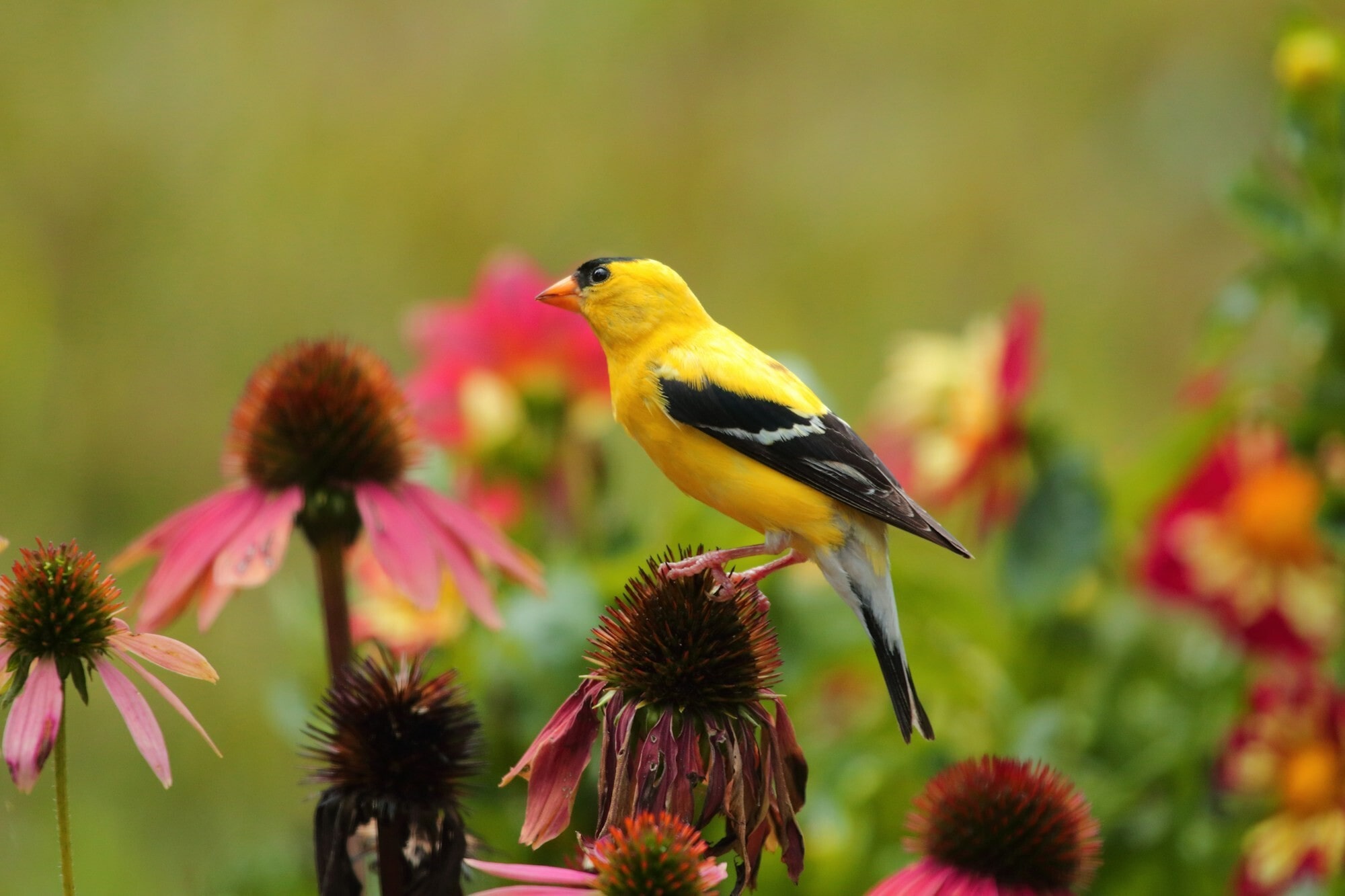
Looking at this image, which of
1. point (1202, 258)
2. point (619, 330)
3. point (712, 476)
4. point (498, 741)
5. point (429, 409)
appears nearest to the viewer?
point (712, 476)

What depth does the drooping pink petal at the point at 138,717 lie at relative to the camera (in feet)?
2.39

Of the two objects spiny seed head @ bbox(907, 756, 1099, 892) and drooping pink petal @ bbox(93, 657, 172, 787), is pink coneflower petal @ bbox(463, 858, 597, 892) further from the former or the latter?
spiny seed head @ bbox(907, 756, 1099, 892)

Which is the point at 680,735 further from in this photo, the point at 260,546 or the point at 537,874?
the point at 260,546

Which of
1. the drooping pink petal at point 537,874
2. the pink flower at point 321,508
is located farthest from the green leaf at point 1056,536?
the drooping pink petal at point 537,874

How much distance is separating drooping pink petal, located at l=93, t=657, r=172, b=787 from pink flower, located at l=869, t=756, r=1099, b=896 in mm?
447

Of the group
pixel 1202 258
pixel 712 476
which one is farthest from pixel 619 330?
pixel 1202 258

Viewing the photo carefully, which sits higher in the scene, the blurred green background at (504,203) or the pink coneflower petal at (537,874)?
the blurred green background at (504,203)

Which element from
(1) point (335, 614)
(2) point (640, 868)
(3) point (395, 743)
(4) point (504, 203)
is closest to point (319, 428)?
(1) point (335, 614)

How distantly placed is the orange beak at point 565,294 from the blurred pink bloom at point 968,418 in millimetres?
683

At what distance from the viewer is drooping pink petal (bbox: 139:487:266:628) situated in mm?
1053

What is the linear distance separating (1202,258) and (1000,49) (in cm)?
100

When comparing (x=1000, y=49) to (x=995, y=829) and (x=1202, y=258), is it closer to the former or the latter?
(x=1202, y=258)

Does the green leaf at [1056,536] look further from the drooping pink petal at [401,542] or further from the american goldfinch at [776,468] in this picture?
the drooping pink petal at [401,542]

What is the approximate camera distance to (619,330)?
3.69 feet
